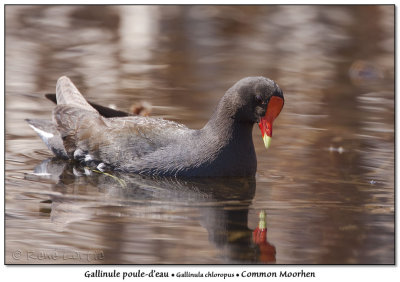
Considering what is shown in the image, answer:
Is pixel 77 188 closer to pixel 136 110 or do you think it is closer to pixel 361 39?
pixel 136 110

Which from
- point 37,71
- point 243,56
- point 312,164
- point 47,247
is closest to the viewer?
point 47,247

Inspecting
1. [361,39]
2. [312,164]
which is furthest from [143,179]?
[361,39]

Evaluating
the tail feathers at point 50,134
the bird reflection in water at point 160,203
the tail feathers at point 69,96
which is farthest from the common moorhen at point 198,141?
the tail feathers at point 69,96

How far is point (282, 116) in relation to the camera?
8.64m

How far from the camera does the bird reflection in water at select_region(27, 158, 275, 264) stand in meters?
5.25

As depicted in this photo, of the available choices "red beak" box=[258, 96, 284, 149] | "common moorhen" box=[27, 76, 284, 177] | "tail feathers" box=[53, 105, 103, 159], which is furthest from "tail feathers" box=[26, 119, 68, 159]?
"red beak" box=[258, 96, 284, 149]

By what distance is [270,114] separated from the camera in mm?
6562

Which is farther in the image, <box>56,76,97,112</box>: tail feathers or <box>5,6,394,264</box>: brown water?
<box>56,76,97,112</box>: tail feathers

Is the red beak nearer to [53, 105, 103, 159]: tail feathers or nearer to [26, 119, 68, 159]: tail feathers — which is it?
[53, 105, 103, 159]: tail feathers

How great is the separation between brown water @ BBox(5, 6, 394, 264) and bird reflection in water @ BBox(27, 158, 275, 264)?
2cm

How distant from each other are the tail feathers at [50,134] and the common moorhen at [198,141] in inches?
9.8

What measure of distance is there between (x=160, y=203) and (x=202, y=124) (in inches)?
91.3

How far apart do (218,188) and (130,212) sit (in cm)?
96

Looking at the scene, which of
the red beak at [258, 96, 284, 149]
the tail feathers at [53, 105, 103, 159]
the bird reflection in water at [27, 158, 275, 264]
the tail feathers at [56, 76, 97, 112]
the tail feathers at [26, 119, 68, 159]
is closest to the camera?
the bird reflection in water at [27, 158, 275, 264]
